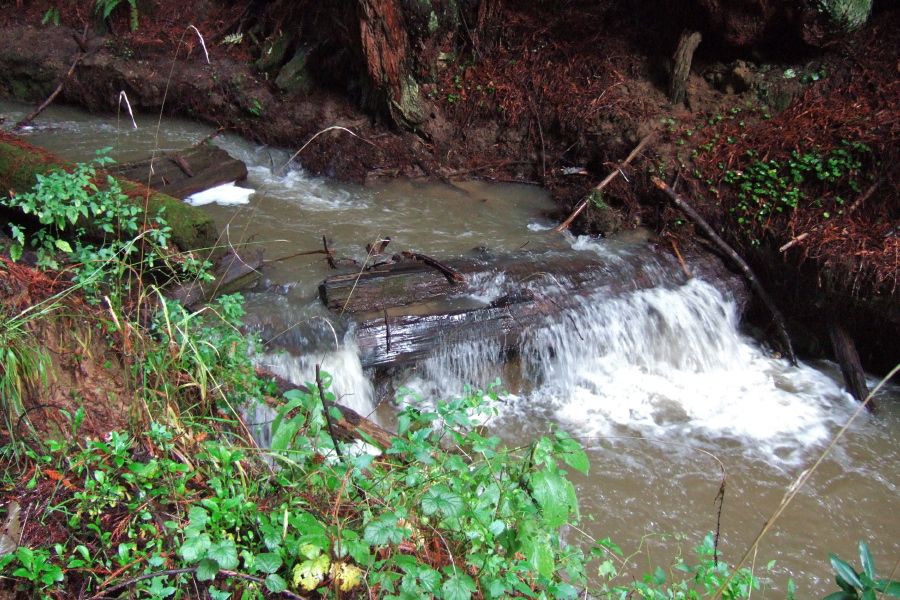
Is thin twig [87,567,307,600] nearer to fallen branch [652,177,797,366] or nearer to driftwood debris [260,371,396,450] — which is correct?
driftwood debris [260,371,396,450]

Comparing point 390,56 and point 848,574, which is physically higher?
point 390,56

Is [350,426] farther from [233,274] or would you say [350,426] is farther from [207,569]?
[233,274]

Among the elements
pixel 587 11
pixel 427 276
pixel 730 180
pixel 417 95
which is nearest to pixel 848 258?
pixel 730 180

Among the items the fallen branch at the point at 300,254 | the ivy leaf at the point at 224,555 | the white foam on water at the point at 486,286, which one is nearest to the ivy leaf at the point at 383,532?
the ivy leaf at the point at 224,555

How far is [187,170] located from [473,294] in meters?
3.49

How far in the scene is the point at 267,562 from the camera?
1864 mm

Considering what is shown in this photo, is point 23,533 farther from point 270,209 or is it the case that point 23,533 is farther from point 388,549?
point 270,209

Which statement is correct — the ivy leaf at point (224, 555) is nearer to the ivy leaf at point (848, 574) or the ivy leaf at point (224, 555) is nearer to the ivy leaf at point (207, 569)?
the ivy leaf at point (207, 569)

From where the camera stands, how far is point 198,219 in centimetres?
461

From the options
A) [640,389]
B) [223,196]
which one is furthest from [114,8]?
[640,389]

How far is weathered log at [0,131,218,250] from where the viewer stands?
14.4 ft

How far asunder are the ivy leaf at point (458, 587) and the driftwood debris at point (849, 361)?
16.2ft

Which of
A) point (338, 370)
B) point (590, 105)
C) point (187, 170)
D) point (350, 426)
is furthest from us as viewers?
point (590, 105)

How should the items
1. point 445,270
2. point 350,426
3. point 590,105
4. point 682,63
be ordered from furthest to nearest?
point 590,105
point 682,63
point 445,270
point 350,426
